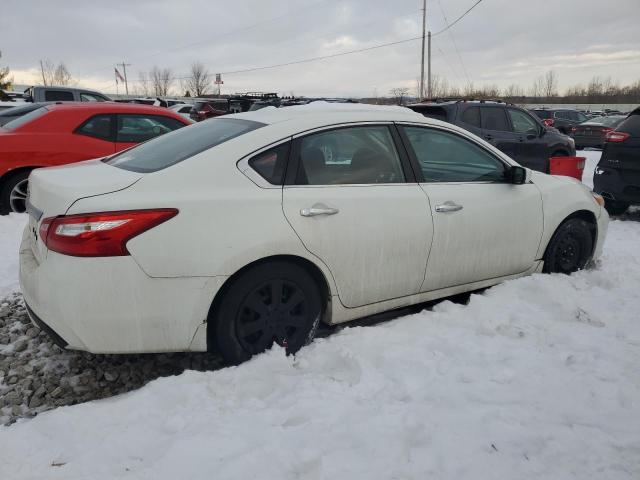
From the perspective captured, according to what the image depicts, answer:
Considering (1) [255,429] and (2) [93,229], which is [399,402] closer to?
(1) [255,429]

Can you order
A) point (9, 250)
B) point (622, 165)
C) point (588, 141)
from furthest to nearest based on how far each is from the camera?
point (588, 141)
point (622, 165)
point (9, 250)

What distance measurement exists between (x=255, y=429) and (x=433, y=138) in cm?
240

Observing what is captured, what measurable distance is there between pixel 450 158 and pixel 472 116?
22.4 ft

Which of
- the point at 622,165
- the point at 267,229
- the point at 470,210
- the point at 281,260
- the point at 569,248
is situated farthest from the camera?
the point at 622,165

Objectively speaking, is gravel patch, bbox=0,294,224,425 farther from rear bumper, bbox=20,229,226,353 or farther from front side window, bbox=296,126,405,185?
front side window, bbox=296,126,405,185

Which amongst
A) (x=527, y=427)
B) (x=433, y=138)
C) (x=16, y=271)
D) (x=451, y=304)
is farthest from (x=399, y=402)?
(x=16, y=271)

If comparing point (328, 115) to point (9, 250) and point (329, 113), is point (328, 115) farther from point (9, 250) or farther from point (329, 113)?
point (9, 250)

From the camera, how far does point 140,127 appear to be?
714cm

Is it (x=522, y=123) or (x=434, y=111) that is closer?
(x=434, y=111)

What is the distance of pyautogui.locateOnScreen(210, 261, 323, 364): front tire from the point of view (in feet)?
9.23

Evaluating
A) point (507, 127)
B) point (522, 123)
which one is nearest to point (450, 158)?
A: point (507, 127)

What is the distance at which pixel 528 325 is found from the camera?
11.3 feet

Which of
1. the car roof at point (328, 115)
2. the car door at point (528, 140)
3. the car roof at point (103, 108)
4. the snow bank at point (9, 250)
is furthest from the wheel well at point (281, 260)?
the car door at point (528, 140)

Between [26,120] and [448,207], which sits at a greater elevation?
[26,120]
